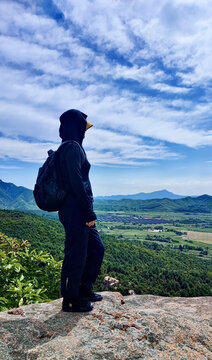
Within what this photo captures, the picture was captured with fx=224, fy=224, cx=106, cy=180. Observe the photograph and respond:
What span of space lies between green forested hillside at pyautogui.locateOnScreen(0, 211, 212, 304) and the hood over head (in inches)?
1521

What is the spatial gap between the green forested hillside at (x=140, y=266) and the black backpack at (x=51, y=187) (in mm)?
38528

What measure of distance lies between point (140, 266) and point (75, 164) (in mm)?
84455

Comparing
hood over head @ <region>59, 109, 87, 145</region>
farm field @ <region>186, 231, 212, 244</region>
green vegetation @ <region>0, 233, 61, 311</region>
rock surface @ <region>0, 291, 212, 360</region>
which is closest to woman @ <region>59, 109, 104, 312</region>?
hood over head @ <region>59, 109, 87, 145</region>

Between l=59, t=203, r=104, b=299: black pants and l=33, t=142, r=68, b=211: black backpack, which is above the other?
l=33, t=142, r=68, b=211: black backpack

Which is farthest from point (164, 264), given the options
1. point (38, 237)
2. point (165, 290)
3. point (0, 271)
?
point (0, 271)

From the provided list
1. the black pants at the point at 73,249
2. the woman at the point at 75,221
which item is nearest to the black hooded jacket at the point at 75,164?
the woman at the point at 75,221

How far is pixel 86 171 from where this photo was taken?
11.4ft

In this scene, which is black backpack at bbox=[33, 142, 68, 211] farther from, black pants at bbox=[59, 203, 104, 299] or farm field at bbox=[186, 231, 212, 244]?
farm field at bbox=[186, 231, 212, 244]

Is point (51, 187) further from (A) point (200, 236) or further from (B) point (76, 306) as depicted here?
(A) point (200, 236)

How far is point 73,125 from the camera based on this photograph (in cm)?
352

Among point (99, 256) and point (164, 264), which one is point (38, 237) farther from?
point (99, 256)

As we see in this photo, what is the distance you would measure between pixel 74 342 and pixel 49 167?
A: 216 centimetres

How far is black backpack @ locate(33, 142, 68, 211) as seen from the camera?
3180 millimetres

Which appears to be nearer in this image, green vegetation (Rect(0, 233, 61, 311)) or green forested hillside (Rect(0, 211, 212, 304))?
green vegetation (Rect(0, 233, 61, 311))
